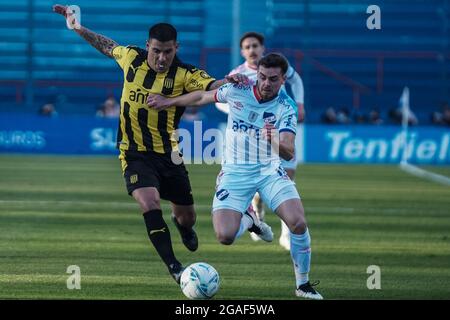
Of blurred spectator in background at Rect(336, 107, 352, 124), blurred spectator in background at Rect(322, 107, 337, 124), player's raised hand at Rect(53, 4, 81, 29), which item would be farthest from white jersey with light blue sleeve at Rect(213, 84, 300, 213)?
blurred spectator in background at Rect(336, 107, 352, 124)

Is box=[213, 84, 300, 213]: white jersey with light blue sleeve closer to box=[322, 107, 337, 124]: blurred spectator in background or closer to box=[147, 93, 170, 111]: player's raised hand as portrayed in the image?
box=[147, 93, 170, 111]: player's raised hand

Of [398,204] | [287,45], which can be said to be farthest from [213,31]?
[398,204]

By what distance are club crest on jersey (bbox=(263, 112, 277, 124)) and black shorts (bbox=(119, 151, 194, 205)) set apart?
112cm

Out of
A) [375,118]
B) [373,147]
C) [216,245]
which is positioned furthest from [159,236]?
[375,118]

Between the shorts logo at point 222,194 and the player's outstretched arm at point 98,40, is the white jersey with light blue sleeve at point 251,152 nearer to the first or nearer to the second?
the shorts logo at point 222,194

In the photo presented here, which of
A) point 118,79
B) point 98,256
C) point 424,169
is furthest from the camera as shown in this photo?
point 118,79

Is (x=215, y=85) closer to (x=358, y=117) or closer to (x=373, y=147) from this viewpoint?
(x=373, y=147)

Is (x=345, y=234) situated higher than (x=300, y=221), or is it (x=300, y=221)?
(x=300, y=221)

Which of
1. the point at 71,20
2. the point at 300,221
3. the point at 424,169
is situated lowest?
the point at 424,169

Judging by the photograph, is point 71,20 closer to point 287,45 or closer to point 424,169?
point 424,169

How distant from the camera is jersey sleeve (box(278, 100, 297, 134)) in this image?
10.5 meters

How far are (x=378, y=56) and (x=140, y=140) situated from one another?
30.1 m

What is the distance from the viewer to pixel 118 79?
130 feet

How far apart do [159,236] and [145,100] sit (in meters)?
1.44
